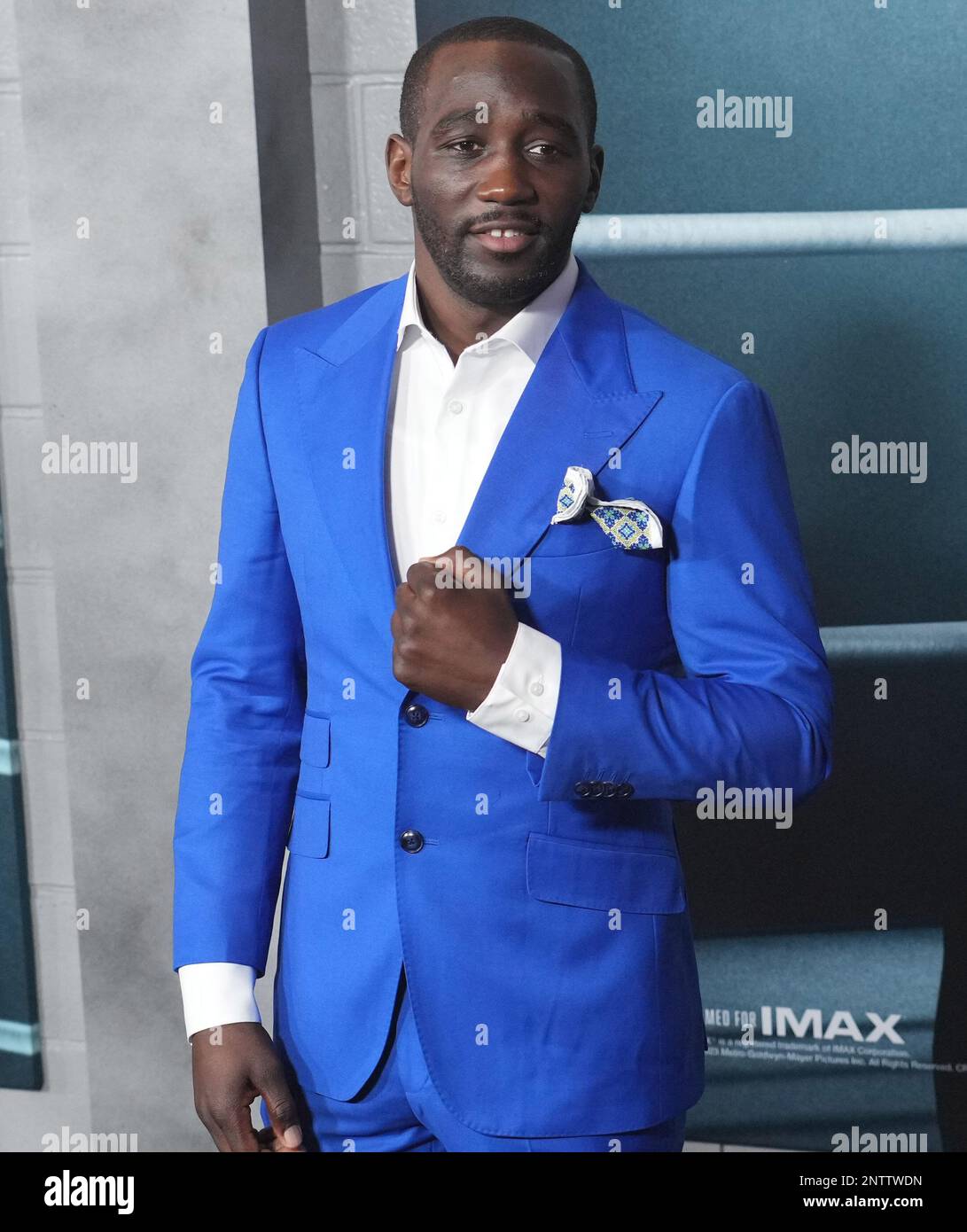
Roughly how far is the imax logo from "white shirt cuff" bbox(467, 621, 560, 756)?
104 centimetres

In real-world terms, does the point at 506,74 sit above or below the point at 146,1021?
above

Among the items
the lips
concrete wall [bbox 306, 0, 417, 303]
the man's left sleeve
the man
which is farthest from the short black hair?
concrete wall [bbox 306, 0, 417, 303]

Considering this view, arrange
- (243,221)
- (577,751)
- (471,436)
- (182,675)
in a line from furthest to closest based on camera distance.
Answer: (182,675) → (243,221) → (471,436) → (577,751)

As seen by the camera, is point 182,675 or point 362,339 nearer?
point 362,339

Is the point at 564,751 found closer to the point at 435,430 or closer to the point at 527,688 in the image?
the point at 527,688

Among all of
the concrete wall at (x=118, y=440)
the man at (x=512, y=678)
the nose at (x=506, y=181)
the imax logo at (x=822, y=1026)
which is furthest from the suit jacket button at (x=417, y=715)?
the imax logo at (x=822, y=1026)

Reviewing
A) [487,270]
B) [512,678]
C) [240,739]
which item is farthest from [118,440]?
[512,678]

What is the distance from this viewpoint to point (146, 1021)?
6.34 feet

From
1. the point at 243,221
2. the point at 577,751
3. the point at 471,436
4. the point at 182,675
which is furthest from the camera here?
the point at 182,675

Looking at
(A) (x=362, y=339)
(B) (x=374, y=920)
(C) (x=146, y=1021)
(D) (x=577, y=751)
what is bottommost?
(C) (x=146, y=1021)

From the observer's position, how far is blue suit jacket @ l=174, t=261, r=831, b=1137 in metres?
1.10
